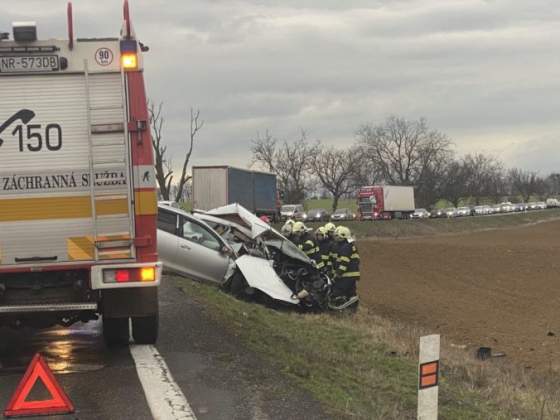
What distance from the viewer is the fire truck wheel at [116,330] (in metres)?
7.20

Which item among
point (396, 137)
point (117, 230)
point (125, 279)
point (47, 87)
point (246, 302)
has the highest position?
point (396, 137)

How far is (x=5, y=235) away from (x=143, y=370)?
64.6 inches

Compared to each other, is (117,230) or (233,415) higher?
(117,230)

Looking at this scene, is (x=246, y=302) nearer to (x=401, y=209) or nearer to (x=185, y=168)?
(x=185, y=168)

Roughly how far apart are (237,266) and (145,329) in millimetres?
6399

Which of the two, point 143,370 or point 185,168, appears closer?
point 143,370

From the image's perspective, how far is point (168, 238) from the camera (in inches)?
530

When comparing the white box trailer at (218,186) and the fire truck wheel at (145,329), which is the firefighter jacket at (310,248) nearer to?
the fire truck wheel at (145,329)

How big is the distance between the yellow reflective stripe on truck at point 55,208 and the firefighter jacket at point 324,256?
831 centimetres

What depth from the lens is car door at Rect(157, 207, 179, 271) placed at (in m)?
13.5

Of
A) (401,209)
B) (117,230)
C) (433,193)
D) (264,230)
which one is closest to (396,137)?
(433,193)

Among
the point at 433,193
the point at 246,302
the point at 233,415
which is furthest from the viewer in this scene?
the point at 433,193

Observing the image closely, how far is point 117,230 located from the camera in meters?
6.11

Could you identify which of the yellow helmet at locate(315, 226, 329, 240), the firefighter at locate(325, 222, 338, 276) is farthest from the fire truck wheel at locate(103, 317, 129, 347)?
the yellow helmet at locate(315, 226, 329, 240)
